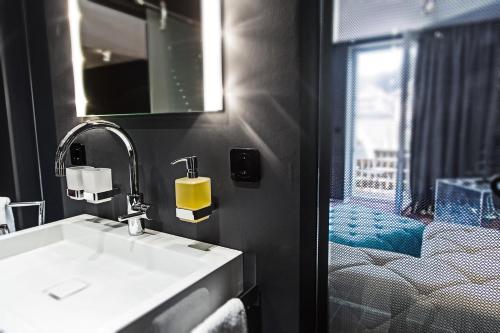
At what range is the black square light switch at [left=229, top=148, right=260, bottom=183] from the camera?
843 mm

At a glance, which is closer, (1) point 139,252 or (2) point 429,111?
(2) point 429,111

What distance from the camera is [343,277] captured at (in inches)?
32.7

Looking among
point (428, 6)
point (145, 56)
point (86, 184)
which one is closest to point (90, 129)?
point (86, 184)

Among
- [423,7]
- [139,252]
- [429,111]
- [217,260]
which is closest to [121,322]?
[217,260]

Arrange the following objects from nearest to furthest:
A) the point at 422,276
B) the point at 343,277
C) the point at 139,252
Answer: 1. the point at 422,276
2. the point at 343,277
3. the point at 139,252

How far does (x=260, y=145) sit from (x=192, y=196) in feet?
0.72

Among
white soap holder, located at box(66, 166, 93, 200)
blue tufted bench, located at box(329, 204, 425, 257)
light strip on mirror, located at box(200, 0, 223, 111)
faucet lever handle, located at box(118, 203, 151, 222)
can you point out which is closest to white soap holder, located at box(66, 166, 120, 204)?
white soap holder, located at box(66, 166, 93, 200)

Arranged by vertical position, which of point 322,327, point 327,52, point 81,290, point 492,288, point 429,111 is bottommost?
point 322,327

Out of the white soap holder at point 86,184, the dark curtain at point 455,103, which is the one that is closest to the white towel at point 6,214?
the white soap holder at point 86,184

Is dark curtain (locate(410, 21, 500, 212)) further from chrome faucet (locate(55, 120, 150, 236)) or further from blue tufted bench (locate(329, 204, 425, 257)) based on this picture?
chrome faucet (locate(55, 120, 150, 236))

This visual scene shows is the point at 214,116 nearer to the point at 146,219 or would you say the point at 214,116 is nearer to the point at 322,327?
the point at 146,219

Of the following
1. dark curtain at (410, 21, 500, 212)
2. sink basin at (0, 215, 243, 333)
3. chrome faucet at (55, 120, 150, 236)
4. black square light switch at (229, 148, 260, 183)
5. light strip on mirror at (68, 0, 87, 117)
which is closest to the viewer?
dark curtain at (410, 21, 500, 212)

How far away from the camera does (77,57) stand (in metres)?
1.21

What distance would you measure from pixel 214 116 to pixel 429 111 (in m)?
0.52
